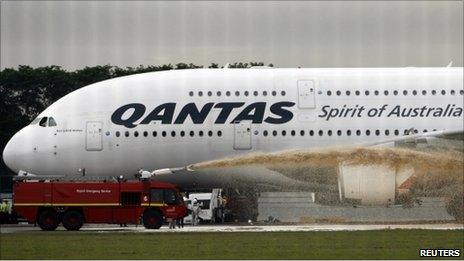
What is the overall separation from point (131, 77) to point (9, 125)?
138 feet

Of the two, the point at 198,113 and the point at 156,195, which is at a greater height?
the point at 198,113

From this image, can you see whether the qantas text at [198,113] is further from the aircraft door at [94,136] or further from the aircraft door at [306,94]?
the aircraft door at [94,136]

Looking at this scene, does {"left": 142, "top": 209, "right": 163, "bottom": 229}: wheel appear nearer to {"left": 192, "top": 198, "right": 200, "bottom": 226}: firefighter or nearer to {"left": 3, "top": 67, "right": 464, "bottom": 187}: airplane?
{"left": 3, "top": 67, "right": 464, "bottom": 187}: airplane

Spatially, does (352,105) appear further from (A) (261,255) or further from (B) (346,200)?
(A) (261,255)

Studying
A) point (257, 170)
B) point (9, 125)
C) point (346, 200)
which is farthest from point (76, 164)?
point (9, 125)

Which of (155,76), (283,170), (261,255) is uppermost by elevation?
(155,76)

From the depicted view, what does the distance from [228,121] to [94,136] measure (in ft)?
20.4

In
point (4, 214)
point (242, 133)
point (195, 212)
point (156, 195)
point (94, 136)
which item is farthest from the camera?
point (4, 214)

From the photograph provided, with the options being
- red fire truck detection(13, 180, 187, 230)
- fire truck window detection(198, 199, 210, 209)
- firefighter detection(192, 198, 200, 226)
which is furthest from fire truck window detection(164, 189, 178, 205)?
fire truck window detection(198, 199, 210, 209)

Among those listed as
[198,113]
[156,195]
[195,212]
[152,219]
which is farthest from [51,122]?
[152,219]

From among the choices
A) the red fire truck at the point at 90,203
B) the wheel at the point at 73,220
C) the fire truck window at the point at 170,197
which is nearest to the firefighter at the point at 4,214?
the red fire truck at the point at 90,203

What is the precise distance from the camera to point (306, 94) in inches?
2210

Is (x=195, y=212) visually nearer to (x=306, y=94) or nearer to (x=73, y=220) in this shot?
(x=73, y=220)

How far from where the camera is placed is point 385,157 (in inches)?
2119
